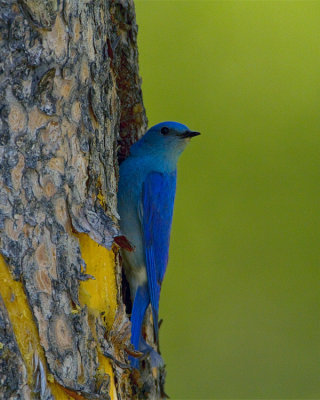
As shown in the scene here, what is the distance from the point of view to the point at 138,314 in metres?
3.61

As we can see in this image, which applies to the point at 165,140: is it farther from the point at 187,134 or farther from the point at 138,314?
the point at 138,314

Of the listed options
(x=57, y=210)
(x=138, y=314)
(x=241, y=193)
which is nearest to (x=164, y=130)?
(x=138, y=314)

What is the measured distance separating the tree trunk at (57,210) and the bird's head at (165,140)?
3.34 feet

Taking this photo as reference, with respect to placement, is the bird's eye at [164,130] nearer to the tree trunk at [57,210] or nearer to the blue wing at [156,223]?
the blue wing at [156,223]

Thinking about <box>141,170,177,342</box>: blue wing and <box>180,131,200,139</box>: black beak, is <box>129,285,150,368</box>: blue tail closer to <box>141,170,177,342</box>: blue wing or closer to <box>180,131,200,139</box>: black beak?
<box>141,170,177,342</box>: blue wing

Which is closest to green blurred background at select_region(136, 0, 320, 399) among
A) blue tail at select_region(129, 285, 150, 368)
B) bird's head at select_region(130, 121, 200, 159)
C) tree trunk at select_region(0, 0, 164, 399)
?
bird's head at select_region(130, 121, 200, 159)

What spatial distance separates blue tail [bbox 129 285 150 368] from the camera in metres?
3.50

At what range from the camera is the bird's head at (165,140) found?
407cm

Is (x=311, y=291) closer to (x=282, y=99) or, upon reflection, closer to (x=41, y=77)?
(x=282, y=99)

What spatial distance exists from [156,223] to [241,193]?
2.42 meters

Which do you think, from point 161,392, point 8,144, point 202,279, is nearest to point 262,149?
point 202,279

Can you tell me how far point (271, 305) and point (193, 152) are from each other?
5.77 feet

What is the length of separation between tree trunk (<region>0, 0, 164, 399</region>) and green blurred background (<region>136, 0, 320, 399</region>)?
10.1 feet

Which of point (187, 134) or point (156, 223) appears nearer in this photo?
point (156, 223)
